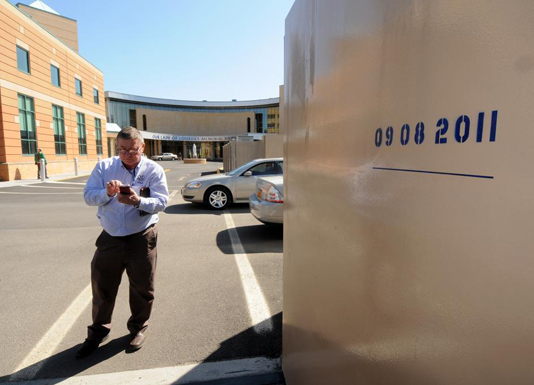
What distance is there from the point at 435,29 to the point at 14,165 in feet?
75.2

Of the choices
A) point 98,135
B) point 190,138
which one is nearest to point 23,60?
point 98,135

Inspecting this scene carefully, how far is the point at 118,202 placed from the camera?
2771 mm

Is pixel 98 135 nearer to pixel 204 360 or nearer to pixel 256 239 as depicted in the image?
pixel 256 239

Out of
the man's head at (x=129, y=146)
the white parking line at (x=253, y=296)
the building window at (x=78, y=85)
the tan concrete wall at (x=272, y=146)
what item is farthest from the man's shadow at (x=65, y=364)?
the building window at (x=78, y=85)

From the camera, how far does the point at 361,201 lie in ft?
4.06

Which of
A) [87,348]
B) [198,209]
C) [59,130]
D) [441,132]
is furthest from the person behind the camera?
[59,130]

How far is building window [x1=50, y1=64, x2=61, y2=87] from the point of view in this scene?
939 inches

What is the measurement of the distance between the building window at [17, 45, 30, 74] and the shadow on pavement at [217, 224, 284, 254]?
20.5 m

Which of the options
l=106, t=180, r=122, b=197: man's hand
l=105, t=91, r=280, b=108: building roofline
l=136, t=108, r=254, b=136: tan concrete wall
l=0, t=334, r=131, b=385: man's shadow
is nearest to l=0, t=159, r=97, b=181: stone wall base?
l=0, t=334, r=131, b=385: man's shadow

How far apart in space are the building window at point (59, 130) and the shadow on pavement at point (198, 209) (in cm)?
1884

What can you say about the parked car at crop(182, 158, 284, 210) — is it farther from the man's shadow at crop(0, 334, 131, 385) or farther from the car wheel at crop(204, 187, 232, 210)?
the man's shadow at crop(0, 334, 131, 385)

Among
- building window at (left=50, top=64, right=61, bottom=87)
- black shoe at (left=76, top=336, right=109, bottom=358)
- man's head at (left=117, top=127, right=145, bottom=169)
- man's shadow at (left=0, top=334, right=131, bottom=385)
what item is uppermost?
building window at (left=50, top=64, right=61, bottom=87)

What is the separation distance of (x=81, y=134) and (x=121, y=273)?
30.0 metres

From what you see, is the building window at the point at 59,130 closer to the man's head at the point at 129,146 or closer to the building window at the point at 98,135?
the building window at the point at 98,135
